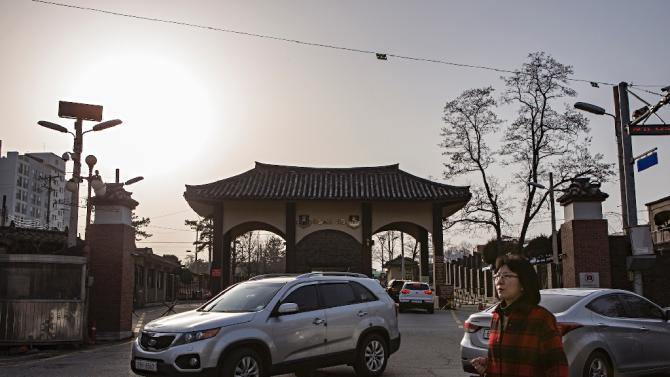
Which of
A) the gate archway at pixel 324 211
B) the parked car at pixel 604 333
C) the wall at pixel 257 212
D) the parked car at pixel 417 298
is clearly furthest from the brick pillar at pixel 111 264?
the wall at pixel 257 212

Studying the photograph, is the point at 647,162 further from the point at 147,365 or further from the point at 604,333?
the point at 147,365

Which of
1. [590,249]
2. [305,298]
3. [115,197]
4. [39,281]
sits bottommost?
[305,298]

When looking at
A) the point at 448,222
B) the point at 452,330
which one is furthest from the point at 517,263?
the point at 448,222

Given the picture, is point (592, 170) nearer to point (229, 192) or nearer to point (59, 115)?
point (229, 192)

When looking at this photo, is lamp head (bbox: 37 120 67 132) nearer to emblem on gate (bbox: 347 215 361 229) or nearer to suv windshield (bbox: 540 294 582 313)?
suv windshield (bbox: 540 294 582 313)

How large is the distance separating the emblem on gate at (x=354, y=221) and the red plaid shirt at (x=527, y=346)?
102 ft

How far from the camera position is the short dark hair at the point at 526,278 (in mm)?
3715

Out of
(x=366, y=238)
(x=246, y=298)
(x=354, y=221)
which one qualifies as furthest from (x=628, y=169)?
(x=354, y=221)

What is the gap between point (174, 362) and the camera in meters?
7.81

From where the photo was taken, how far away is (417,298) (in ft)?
95.8

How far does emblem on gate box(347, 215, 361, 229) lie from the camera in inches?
1378

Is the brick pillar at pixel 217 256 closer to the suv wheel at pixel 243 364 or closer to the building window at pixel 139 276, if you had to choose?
the building window at pixel 139 276

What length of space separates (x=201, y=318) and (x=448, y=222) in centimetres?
2923

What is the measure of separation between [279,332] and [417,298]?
21.3 meters
